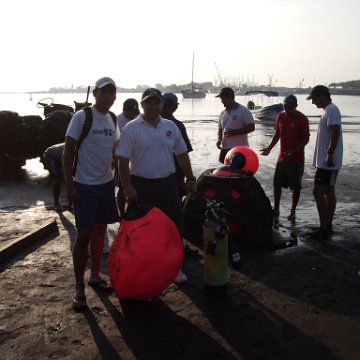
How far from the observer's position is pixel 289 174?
7.18 meters

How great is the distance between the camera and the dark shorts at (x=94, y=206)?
4.10 m

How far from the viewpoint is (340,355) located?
11.1 feet

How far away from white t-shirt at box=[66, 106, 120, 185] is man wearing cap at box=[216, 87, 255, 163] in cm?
320

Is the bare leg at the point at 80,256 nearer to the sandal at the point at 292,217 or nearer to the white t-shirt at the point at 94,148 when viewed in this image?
the white t-shirt at the point at 94,148

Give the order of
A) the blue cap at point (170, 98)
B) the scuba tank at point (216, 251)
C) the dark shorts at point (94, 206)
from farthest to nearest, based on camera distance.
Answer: the blue cap at point (170, 98), the scuba tank at point (216, 251), the dark shorts at point (94, 206)

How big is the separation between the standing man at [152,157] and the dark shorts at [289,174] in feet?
9.82

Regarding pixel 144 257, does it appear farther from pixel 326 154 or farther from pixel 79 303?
pixel 326 154

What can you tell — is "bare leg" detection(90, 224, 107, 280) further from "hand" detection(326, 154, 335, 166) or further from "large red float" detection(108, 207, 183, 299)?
"hand" detection(326, 154, 335, 166)

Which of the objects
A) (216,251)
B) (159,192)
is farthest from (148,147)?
(216,251)

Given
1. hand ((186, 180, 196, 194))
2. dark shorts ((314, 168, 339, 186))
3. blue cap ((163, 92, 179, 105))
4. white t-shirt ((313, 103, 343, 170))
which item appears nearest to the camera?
hand ((186, 180, 196, 194))

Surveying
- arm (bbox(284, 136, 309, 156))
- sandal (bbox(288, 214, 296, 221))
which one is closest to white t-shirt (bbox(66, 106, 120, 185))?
arm (bbox(284, 136, 309, 156))

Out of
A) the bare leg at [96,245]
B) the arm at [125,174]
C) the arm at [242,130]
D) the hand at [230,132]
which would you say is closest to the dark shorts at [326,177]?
the arm at [242,130]

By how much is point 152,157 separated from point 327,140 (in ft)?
9.87

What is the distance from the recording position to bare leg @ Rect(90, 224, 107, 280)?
4.50 metres
